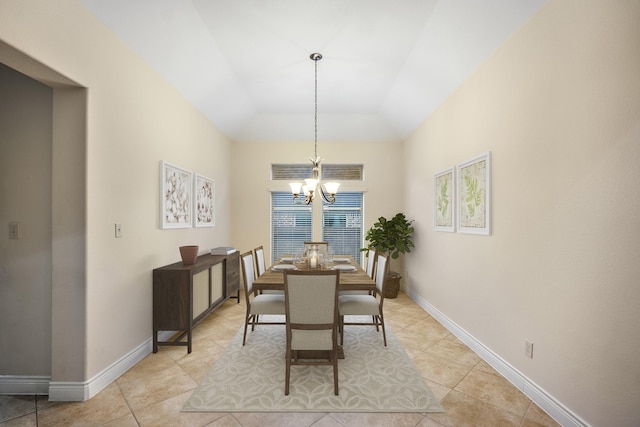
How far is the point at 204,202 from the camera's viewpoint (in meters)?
4.09

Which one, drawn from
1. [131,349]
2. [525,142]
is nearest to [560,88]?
[525,142]

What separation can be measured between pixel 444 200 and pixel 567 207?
5.85ft

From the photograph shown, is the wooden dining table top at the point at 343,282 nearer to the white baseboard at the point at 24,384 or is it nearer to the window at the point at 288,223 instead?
the white baseboard at the point at 24,384

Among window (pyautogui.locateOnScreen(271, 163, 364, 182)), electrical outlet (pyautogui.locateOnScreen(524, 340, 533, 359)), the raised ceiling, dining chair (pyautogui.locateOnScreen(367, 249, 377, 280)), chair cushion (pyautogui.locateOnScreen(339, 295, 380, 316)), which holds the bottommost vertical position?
electrical outlet (pyautogui.locateOnScreen(524, 340, 533, 359))

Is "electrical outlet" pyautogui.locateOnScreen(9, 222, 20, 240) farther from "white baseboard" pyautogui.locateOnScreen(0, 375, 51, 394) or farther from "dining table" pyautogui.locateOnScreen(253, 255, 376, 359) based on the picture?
"dining table" pyautogui.locateOnScreen(253, 255, 376, 359)

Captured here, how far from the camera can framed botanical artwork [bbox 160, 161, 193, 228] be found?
3.00 meters

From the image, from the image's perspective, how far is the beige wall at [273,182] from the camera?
208 inches

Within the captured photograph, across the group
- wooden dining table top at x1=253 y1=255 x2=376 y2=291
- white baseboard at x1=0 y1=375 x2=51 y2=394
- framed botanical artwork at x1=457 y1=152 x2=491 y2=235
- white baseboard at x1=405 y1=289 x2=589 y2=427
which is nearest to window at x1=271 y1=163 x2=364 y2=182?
framed botanical artwork at x1=457 y1=152 x2=491 y2=235

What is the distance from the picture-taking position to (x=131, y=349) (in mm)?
2502

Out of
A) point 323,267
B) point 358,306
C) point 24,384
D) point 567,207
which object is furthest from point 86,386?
point 567,207

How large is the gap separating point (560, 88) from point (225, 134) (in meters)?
4.63

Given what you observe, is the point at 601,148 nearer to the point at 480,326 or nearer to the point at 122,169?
the point at 480,326

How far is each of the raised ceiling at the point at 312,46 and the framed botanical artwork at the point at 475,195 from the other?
3.37ft

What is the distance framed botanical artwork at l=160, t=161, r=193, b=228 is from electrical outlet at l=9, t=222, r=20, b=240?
1063mm
